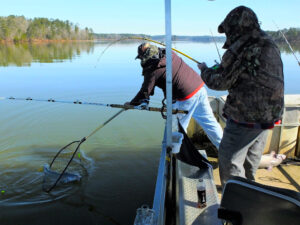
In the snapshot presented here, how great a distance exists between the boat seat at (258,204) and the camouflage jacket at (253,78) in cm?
74

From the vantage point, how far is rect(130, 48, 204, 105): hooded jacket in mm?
3025

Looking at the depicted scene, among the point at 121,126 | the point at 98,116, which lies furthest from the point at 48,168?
the point at 98,116

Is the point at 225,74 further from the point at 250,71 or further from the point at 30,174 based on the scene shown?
the point at 30,174

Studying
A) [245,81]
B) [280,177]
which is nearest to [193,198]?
[245,81]

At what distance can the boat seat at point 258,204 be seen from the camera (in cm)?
114

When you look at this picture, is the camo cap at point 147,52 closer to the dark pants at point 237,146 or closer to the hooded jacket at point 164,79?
the hooded jacket at point 164,79

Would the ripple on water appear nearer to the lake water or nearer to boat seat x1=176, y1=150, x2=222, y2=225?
the lake water

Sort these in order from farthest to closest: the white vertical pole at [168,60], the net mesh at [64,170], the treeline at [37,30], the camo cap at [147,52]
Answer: the treeline at [37,30], the net mesh at [64,170], the camo cap at [147,52], the white vertical pole at [168,60]

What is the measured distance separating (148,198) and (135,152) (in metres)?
1.48

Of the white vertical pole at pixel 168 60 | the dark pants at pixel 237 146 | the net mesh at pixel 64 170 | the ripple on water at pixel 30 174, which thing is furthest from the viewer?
the net mesh at pixel 64 170

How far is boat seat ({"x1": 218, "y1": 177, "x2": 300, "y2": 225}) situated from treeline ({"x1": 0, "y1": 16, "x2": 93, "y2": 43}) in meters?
68.7

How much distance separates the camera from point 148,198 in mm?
3416

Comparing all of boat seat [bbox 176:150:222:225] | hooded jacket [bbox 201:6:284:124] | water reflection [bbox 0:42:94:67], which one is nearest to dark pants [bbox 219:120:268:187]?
hooded jacket [bbox 201:6:284:124]

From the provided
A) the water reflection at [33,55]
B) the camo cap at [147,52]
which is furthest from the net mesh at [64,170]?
the water reflection at [33,55]
